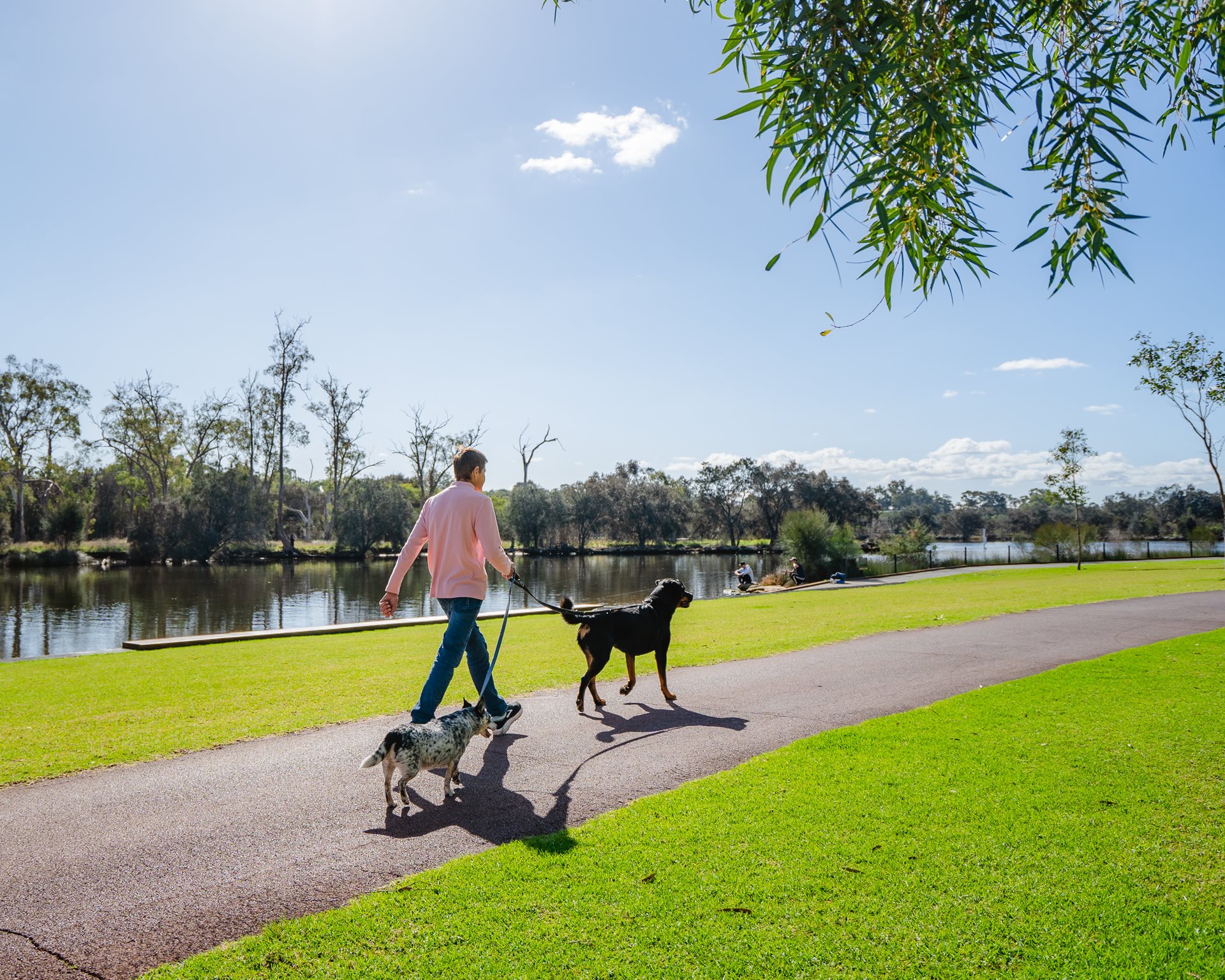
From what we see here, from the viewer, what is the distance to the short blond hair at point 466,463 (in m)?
5.52

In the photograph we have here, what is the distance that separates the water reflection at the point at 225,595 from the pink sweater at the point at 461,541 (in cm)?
939

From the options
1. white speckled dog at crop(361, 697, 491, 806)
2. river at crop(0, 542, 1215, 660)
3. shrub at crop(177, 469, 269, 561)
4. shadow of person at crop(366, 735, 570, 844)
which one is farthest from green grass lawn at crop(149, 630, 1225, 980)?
shrub at crop(177, 469, 269, 561)

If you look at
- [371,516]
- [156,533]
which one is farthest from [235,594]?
[371,516]

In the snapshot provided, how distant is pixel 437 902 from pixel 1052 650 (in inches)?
387

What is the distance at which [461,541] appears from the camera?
526 centimetres

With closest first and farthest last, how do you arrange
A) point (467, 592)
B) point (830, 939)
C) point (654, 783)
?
point (830, 939), point (654, 783), point (467, 592)

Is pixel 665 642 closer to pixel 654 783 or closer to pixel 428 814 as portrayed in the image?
pixel 654 783

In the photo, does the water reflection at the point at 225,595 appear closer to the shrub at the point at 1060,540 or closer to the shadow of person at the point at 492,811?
the shadow of person at the point at 492,811

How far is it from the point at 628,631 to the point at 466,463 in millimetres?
2397

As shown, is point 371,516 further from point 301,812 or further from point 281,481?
point 301,812

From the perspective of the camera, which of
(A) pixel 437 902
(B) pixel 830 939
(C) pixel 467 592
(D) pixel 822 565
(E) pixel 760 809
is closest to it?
(B) pixel 830 939

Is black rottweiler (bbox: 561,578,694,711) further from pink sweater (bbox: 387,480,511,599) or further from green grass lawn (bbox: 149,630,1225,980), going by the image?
green grass lawn (bbox: 149,630,1225,980)

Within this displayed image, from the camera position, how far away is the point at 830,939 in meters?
2.92

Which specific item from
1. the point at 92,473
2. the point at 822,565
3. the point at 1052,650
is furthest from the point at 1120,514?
the point at 92,473
